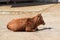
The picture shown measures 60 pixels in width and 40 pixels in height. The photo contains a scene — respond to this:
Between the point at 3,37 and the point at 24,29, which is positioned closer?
the point at 3,37

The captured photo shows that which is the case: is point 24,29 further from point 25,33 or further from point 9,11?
point 9,11

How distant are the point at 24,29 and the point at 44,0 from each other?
1315cm

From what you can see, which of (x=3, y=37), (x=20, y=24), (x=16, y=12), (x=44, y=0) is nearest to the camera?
(x=3, y=37)

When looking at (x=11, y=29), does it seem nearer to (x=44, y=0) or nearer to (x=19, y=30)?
(x=19, y=30)

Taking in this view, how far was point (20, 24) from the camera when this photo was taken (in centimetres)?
771

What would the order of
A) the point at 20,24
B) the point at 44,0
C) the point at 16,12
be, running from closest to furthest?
the point at 20,24 → the point at 16,12 → the point at 44,0

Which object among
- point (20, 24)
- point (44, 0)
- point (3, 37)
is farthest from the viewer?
point (44, 0)

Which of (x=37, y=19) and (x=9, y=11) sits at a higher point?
(x=37, y=19)

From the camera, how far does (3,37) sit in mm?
7164

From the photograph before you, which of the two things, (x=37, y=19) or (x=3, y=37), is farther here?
(x=37, y=19)

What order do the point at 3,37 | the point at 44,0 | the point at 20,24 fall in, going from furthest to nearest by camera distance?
the point at 44,0 → the point at 20,24 → the point at 3,37

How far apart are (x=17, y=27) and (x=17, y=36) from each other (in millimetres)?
615

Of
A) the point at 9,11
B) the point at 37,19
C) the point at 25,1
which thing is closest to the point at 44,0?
the point at 25,1

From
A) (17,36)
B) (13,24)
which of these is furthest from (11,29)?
(17,36)
